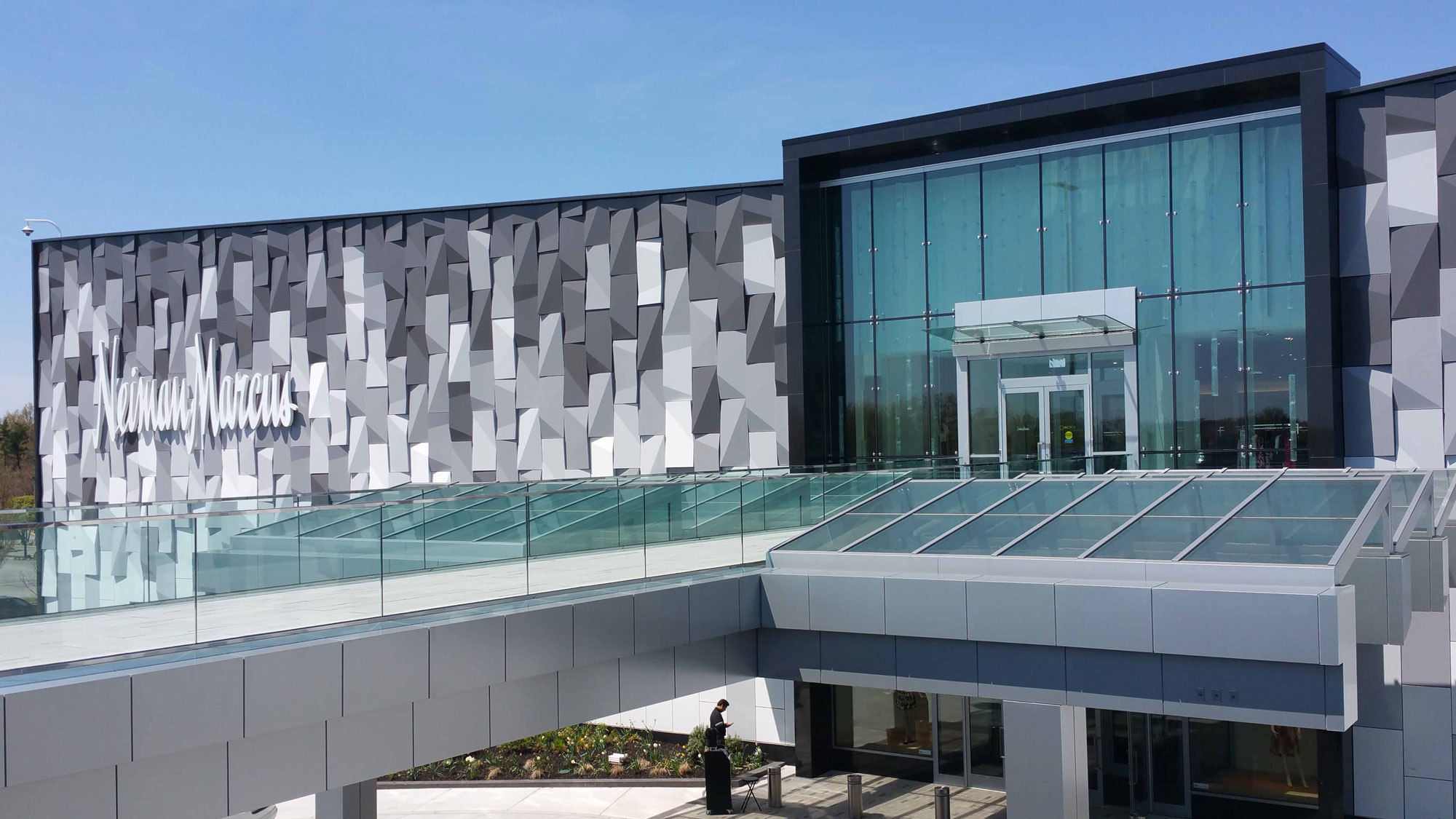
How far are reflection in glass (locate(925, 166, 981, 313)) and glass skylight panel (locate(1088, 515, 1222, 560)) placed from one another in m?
11.4

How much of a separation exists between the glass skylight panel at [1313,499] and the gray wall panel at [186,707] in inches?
426

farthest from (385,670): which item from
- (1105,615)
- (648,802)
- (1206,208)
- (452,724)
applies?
(1206,208)

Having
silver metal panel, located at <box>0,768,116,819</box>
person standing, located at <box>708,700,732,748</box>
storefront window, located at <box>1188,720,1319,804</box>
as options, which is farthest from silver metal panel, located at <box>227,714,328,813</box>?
storefront window, located at <box>1188,720,1319,804</box>

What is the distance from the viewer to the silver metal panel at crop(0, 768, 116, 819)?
7359mm

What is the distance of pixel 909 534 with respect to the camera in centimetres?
1508

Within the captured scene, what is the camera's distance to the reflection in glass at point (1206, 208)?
72.7 feet

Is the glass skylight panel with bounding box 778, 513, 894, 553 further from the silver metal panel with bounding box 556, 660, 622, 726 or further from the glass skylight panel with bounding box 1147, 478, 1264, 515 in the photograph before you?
Answer: the glass skylight panel with bounding box 1147, 478, 1264, 515

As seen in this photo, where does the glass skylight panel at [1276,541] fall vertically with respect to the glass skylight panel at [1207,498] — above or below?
below

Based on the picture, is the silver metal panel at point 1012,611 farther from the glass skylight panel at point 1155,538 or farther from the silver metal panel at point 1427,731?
the silver metal panel at point 1427,731

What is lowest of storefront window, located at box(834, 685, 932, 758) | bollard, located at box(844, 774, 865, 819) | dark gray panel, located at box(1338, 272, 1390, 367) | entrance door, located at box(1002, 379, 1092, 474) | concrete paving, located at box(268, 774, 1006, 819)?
concrete paving, located at box(268, 774, 1006, 819)

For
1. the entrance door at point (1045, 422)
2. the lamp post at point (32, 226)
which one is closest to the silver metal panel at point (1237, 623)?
the entrance door at point (1045, 422)

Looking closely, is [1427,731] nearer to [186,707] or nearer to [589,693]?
[589,693]

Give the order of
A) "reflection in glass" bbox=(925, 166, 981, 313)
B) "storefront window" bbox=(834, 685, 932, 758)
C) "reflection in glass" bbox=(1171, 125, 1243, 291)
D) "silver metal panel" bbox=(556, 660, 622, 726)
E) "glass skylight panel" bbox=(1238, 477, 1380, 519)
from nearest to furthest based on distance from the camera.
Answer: "silver metal panel" bbox=(556, 660, 622, 726), "glass skylight panel" bbox=(1238, 477, 1380, 519), "storefront window" bbox=(834, 685, 932, 758), "reflection in glass" bbox=(1171, 125, 1243, 291), "reflection in glass" bbox=(925, 166, 981, 313)

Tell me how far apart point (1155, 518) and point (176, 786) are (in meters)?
10.7
